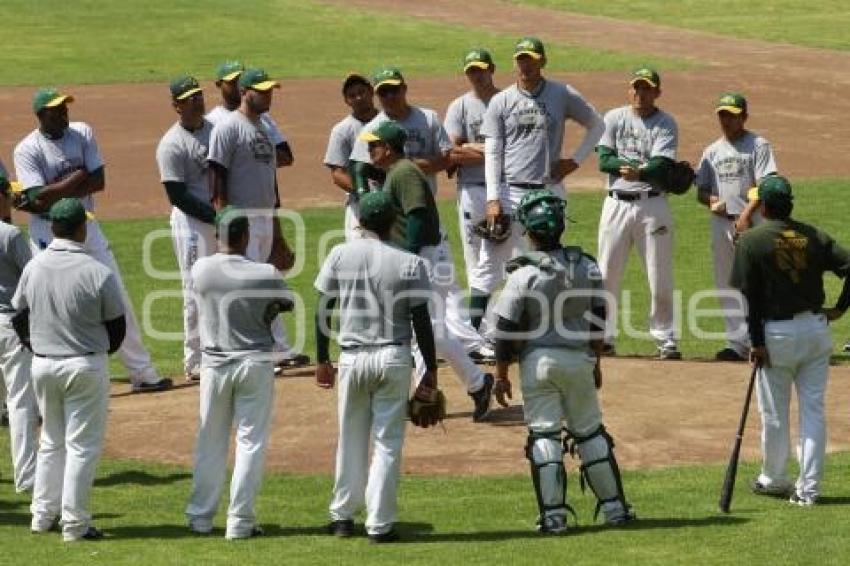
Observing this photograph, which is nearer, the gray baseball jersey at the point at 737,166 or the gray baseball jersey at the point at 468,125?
the gray baseball jersey at the point at 737,166

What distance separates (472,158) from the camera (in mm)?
15398

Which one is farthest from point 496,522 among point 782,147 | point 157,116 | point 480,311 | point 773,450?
point 157,116

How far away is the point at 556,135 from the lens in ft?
49.2

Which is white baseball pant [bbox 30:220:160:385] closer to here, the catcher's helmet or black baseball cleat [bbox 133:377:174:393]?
black baseball cleat [bbox 133:377:174:393]

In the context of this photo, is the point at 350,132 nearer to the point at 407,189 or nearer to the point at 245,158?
the point at 245,158

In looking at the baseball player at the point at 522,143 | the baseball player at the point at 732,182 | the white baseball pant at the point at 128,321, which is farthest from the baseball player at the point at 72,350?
the baseball player at the point at 732,182

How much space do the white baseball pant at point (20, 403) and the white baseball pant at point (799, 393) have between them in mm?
4416

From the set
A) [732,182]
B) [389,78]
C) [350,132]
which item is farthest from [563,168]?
[389,78]

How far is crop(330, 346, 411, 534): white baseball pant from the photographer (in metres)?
10.6

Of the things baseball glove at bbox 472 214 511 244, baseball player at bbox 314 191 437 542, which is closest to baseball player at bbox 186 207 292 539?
baseball player at bbox 314 191 437 542

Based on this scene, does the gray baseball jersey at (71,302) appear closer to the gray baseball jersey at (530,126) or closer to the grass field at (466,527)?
the grass field at (466,527)

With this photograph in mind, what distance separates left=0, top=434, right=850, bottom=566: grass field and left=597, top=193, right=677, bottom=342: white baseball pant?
3.24m

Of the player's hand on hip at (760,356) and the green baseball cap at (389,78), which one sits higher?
the green baseball cap at (389,78)

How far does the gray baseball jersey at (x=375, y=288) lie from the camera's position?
1072 centimetres
